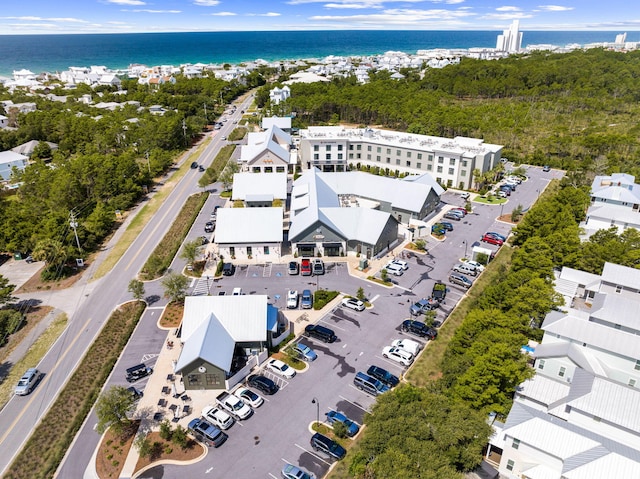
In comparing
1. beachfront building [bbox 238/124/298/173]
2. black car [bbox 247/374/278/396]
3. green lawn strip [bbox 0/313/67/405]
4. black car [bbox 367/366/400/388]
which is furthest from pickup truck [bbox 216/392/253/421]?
beachfront building [bbox 238/124/298/173]

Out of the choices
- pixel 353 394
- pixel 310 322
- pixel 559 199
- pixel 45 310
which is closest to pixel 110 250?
pixel 45 310

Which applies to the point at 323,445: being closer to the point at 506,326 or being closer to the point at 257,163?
the point at 506,326

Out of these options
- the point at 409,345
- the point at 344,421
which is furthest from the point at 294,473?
the point at 409,345

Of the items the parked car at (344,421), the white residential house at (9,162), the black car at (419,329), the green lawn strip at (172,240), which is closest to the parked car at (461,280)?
the black car at (419,329)

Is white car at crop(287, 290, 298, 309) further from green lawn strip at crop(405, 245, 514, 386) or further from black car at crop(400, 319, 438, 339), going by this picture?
green lawn strip at crop(405, 245, 514, 386)

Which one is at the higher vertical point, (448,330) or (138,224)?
(138,224)

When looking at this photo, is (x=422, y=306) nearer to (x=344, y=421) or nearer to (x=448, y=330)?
(x=448, y=330)
